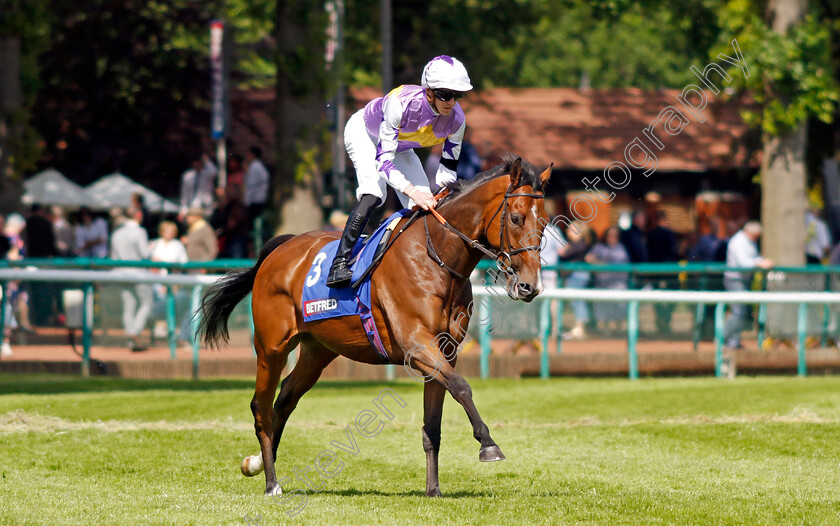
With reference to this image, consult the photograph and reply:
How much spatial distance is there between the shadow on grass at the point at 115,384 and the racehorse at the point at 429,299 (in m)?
5.05

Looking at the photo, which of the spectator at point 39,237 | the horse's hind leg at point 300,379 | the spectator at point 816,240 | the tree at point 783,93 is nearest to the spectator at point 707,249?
the tree at point 783,93

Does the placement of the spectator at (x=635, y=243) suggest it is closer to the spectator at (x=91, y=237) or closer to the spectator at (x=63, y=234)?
the spectator at (x=91, y=237)

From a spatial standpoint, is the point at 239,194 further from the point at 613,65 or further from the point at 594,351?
the point at 613,65

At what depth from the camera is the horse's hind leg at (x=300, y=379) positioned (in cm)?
766

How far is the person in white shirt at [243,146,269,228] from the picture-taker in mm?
18062

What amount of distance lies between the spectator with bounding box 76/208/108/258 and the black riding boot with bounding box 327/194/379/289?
11.1m

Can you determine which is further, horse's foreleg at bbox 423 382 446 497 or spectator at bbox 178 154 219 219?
spectator at bbox 178 154 219 219

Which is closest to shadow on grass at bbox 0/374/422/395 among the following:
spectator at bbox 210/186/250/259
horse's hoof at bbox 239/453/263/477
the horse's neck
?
spectator at bbox 210/186/250/259

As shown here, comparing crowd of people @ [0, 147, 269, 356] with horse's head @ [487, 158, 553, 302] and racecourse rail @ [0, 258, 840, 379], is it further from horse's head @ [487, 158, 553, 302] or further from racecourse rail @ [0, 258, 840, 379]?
horse's head @ [487, 158, 553, 302]

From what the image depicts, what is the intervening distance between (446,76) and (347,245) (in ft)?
3.87

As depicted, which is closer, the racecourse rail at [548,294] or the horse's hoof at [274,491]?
the horse's hoof at [274,491]

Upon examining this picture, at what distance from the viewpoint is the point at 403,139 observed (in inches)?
281

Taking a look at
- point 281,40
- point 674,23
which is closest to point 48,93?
point 281,40

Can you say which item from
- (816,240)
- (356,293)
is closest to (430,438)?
(356,293)
